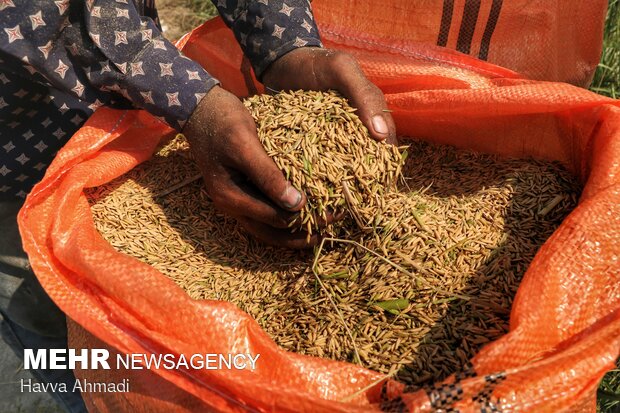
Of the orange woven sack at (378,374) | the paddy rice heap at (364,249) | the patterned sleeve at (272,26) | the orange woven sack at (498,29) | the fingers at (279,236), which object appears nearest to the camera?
the orange woven sack at (378,374)

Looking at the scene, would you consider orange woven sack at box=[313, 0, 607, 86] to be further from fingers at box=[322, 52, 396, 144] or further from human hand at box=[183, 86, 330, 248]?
human hand at box=[183, 86, 330, 248]

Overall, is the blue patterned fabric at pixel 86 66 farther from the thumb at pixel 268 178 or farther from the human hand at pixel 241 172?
the thumb at pixel 268 178

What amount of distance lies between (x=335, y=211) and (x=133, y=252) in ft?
2.33

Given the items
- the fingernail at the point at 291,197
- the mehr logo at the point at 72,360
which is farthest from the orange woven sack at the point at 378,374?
the fingernail at the point at 291,197

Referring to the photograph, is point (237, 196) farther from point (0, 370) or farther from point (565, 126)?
point (0, 370)

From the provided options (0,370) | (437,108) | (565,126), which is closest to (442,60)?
(437,108)

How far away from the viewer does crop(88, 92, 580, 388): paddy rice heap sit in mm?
1511

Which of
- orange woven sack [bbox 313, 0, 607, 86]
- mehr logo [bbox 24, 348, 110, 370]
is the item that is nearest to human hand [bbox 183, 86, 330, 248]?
mehr logo [bbox 24, 348, 110, 370]

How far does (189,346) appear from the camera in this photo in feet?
4.21

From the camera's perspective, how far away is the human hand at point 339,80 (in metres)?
1.70

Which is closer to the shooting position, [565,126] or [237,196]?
[237,196]

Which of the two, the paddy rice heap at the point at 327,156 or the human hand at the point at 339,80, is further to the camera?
the human hand at the point at 339,80

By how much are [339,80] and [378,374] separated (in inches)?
37.8

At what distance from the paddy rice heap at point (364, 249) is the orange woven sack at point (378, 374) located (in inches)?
6.1
